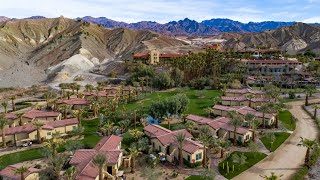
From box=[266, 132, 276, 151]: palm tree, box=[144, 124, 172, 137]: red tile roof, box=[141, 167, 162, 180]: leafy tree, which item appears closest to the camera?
box=[141, 167, 162, 180]: leafy tree

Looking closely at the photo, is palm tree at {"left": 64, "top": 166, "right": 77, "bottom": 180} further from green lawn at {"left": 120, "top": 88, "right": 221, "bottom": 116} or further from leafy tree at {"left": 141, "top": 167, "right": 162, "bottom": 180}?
green lawn at {"left": 120, "top": 88, "right": 221, "bottom": 116}

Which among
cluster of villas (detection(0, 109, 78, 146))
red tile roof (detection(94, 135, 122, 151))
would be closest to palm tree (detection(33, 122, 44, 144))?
cluster of villas (detection(0, 109, 78, 146))

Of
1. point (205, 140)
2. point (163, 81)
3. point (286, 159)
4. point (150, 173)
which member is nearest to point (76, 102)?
point (163, 81)

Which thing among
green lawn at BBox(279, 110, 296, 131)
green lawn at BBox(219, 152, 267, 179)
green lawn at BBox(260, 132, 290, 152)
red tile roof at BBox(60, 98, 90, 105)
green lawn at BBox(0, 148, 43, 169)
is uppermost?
red tile roof at BBox(60, 98, 90, 105)

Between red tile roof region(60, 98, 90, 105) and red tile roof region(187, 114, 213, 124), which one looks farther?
red tile roof region(60, 98, 90, 105)

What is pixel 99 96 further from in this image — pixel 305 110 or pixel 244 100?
pixel 305 110

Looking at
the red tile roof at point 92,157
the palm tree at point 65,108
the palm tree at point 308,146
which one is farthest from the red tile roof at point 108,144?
the palm tree at point 308,146

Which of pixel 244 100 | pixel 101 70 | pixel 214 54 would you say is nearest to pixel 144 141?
pixel 244 100
